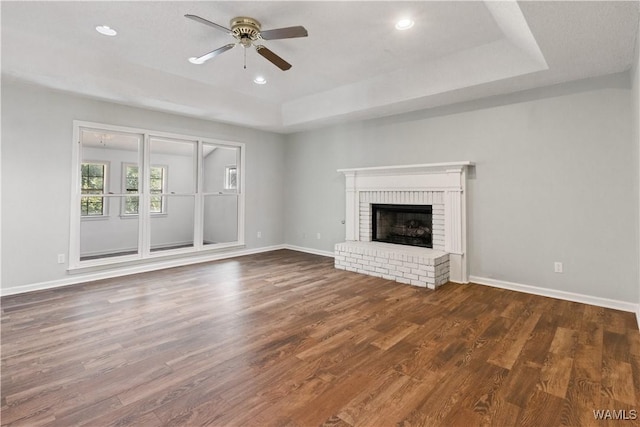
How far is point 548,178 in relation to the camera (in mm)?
3799

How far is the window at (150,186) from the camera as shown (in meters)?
5.27

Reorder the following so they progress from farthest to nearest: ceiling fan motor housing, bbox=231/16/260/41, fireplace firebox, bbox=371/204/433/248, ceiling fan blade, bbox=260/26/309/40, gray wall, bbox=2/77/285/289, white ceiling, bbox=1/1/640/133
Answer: fireplace firebox, bbox=371/204/433/248
gray wall, bbox=2/77/285/289
ceiling fan motor housing, bbox=231/16/260/41
white ceiling, bbox=1/1/640/133
ceiling fan blade, bbox=260/26/309/40

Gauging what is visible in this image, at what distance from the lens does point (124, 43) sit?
3557mm

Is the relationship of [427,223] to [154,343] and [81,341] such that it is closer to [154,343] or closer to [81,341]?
[154,343]

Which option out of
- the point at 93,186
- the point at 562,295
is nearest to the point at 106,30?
the point at 93,186

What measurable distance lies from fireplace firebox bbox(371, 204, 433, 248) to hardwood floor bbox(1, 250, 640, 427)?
54.4 inches

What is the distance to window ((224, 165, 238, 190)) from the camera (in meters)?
6.64

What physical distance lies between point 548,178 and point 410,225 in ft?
6.77

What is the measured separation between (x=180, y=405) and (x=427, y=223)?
427cm

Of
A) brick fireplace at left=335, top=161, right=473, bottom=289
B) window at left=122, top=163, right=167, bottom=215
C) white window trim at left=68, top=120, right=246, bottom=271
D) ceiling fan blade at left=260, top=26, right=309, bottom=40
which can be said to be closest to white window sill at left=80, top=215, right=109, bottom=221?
window at left=122, top=163, right=167, bottom=215

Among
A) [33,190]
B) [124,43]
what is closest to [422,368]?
[124,43]

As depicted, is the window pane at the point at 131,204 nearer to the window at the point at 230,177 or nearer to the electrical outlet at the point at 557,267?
the window at the point at 230,177

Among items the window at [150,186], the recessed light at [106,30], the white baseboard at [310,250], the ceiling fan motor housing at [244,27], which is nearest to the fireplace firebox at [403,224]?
the white baseboard at [310,250]

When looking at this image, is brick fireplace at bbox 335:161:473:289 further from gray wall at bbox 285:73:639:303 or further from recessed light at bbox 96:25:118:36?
recessed light at bbox 96:25:118:36
